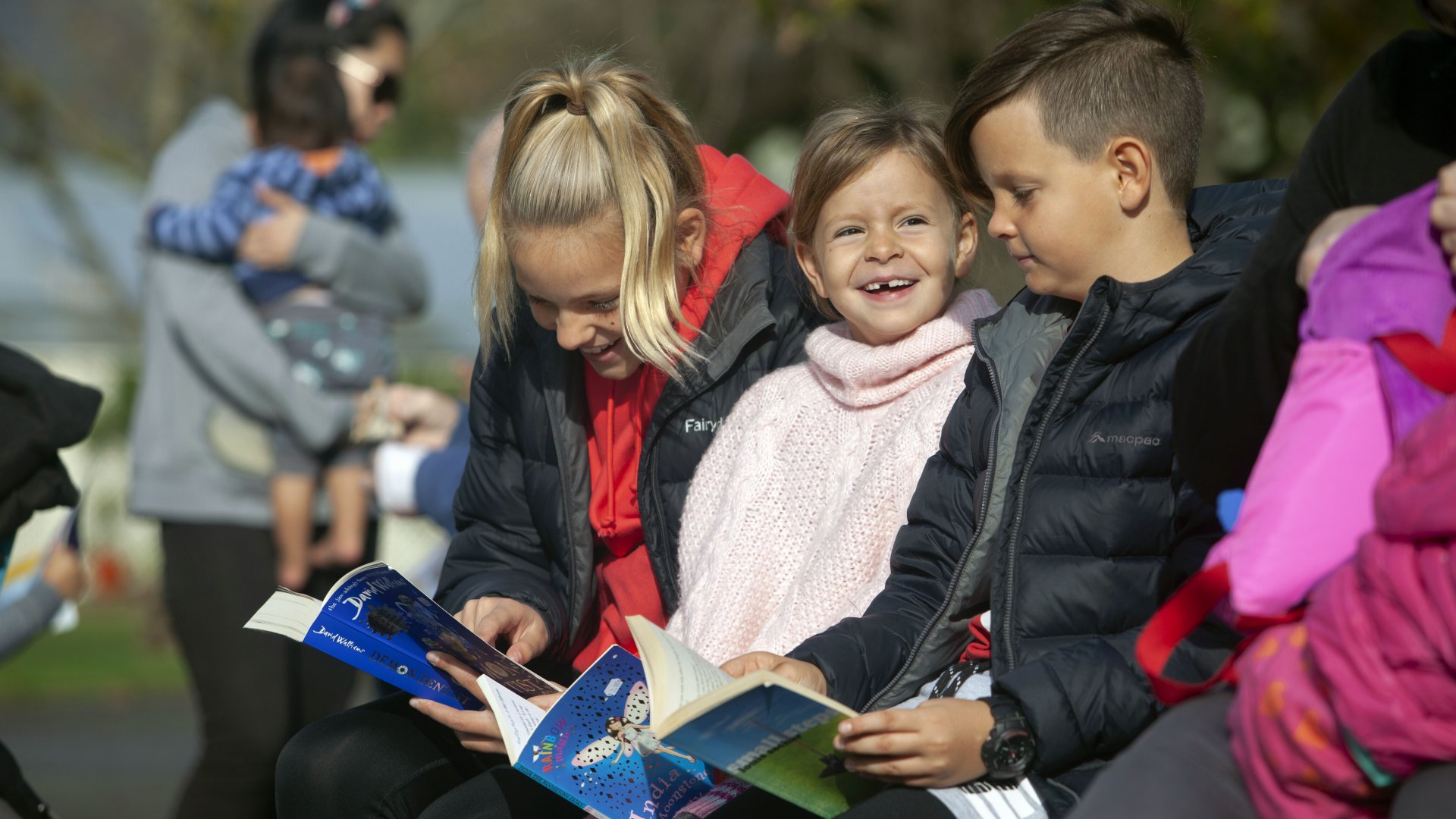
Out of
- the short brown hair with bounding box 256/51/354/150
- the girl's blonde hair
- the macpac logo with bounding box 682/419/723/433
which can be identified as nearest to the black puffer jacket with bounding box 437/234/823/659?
the macpac logo with bounding box 682/419/723/433

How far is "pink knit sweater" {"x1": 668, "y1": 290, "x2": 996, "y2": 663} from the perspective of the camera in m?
2.50

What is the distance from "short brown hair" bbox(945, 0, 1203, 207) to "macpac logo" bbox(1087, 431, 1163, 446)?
440 millimetres

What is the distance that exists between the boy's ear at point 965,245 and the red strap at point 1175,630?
3.25 feet

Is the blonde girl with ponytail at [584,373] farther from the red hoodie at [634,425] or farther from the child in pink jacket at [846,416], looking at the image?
the child in pink jacket at [846,416]

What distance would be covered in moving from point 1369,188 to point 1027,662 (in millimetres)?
775

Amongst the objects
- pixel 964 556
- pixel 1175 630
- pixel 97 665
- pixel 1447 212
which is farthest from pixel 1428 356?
pixel 97 665

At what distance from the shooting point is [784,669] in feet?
7.09

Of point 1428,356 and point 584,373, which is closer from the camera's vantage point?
point 1428,356

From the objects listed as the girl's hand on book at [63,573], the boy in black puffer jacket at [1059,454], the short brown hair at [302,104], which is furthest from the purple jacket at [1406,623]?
the short brown hair at [302,104]

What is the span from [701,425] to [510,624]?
50 centimetres

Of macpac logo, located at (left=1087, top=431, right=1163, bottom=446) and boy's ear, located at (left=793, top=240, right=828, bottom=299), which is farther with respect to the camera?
boy's ear, located at (left=793, top=240, right=828, bottom=299)

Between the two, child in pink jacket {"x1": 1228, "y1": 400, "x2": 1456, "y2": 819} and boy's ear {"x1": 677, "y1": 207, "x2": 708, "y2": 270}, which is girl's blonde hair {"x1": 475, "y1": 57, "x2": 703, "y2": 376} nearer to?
boy's ear {"x1": 677, "y1": 207, "x2": 708, "y2": 270}

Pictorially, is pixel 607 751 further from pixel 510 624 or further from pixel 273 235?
pixel 273 235

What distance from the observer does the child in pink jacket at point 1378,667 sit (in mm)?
1448
